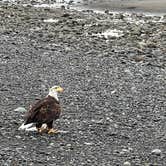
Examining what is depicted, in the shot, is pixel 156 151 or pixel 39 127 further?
pixel 39 127

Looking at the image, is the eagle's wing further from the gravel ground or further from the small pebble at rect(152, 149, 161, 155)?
the small pebble at rect(152, 149, 161, 155)

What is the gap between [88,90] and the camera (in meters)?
14.9

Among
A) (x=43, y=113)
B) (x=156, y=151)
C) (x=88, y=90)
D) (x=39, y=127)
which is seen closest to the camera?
(x=156, y=151)

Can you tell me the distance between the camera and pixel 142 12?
41562 mm

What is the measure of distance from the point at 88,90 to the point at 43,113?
497cm

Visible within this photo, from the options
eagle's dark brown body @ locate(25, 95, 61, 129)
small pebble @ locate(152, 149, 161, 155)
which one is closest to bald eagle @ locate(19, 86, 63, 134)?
eagle's dark brown body @ locate(25, 95, 61, 129)

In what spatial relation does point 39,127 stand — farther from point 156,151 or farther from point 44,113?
point 156,151

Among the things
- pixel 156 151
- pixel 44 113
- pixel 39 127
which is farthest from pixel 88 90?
pixel 156 151

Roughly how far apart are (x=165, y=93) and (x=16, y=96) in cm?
388

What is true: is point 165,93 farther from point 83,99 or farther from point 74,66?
point 74,66

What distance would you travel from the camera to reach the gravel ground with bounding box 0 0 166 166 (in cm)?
958

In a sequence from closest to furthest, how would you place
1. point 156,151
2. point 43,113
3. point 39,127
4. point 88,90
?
point 156,151, point 43,113, point 39,127, point 88,90

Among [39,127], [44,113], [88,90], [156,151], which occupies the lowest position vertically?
[88,90]

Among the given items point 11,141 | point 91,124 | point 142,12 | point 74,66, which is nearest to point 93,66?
point 74,66
